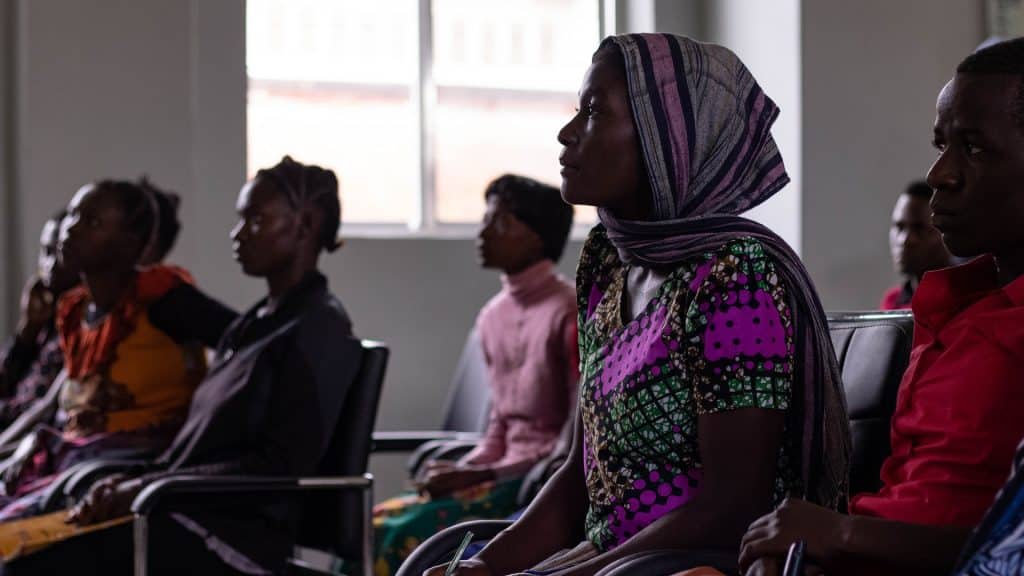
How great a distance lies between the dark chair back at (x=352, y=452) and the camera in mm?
2648

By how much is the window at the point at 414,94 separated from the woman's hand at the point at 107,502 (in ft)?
7.43

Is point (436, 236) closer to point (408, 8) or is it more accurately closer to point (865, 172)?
point (408, 8)

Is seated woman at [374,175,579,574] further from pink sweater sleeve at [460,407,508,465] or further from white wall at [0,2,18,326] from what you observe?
white wall at [0,2,18,326]

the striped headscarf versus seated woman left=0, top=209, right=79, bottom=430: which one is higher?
the striped headscarf

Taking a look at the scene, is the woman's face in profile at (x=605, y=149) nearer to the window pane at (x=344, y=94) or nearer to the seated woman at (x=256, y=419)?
the seated woman at (x=256, y=419)

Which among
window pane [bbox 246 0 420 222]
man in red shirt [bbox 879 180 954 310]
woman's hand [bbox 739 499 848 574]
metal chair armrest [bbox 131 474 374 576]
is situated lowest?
metal chair armrest [bbox 131 474 374 576]

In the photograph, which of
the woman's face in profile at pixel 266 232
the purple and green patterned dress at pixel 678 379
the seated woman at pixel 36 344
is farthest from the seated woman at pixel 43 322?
the purple and green patterned dress at pixel 678 379

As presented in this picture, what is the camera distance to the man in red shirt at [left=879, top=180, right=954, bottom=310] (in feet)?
12.3

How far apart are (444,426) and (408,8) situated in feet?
5.70

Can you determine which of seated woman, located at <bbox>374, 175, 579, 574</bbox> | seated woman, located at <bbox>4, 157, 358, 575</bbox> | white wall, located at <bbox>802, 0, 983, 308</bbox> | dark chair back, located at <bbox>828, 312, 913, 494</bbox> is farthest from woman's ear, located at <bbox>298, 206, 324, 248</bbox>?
white wall, located at <bbox>802, 0, 983, 308</bbox>

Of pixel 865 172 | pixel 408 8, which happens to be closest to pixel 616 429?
pixel 865 172

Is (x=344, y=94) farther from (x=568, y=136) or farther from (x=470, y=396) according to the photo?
(x=568, y=136)

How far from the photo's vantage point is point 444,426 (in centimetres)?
397

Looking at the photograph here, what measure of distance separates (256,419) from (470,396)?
1269mm
